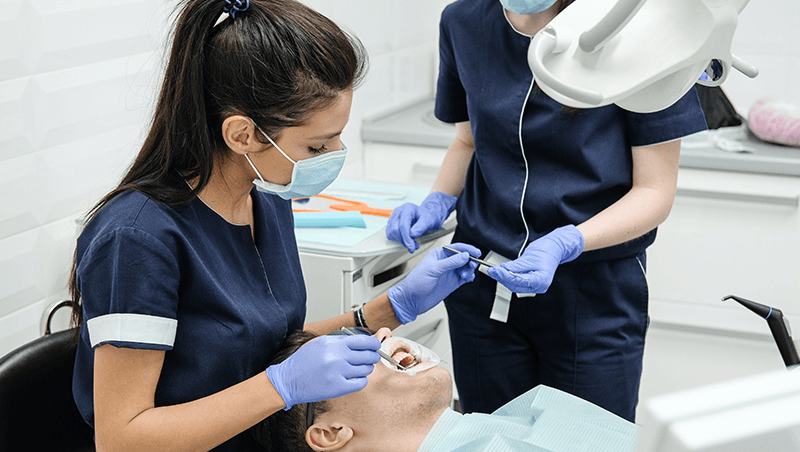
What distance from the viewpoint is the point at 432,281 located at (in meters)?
1.53

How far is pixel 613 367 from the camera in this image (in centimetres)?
157

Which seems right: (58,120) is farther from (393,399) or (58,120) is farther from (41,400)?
(393,399)

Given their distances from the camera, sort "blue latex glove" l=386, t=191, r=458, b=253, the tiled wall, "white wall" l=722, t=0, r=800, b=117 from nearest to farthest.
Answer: the tiled wall → "blue latex glove" l=386, t=191, r=458, b=253 → "white wall" l=722, t=0, r=800, b=117

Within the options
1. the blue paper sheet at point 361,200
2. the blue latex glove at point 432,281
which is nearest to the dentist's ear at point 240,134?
the blue latex glove at point 432,281

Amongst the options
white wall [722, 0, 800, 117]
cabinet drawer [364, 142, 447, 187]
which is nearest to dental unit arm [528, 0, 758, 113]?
cabinet drawer [364, 142, 447, 187]

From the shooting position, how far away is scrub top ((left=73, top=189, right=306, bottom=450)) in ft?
3.55

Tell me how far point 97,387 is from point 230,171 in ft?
1.28

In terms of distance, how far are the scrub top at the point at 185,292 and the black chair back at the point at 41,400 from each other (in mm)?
85

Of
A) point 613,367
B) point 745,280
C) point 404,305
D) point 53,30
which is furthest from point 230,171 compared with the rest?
point 745,280

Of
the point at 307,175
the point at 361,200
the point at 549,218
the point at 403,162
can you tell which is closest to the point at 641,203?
the point at 549,218

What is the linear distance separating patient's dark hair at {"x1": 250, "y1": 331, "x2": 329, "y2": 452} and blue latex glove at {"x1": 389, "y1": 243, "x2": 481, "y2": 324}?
9.3 inches

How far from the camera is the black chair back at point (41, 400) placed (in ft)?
4.06

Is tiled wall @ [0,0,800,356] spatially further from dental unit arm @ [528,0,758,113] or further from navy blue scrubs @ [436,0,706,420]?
dental unit arm @ [528,0,758,113]

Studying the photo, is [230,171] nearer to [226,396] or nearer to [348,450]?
[226,396]
